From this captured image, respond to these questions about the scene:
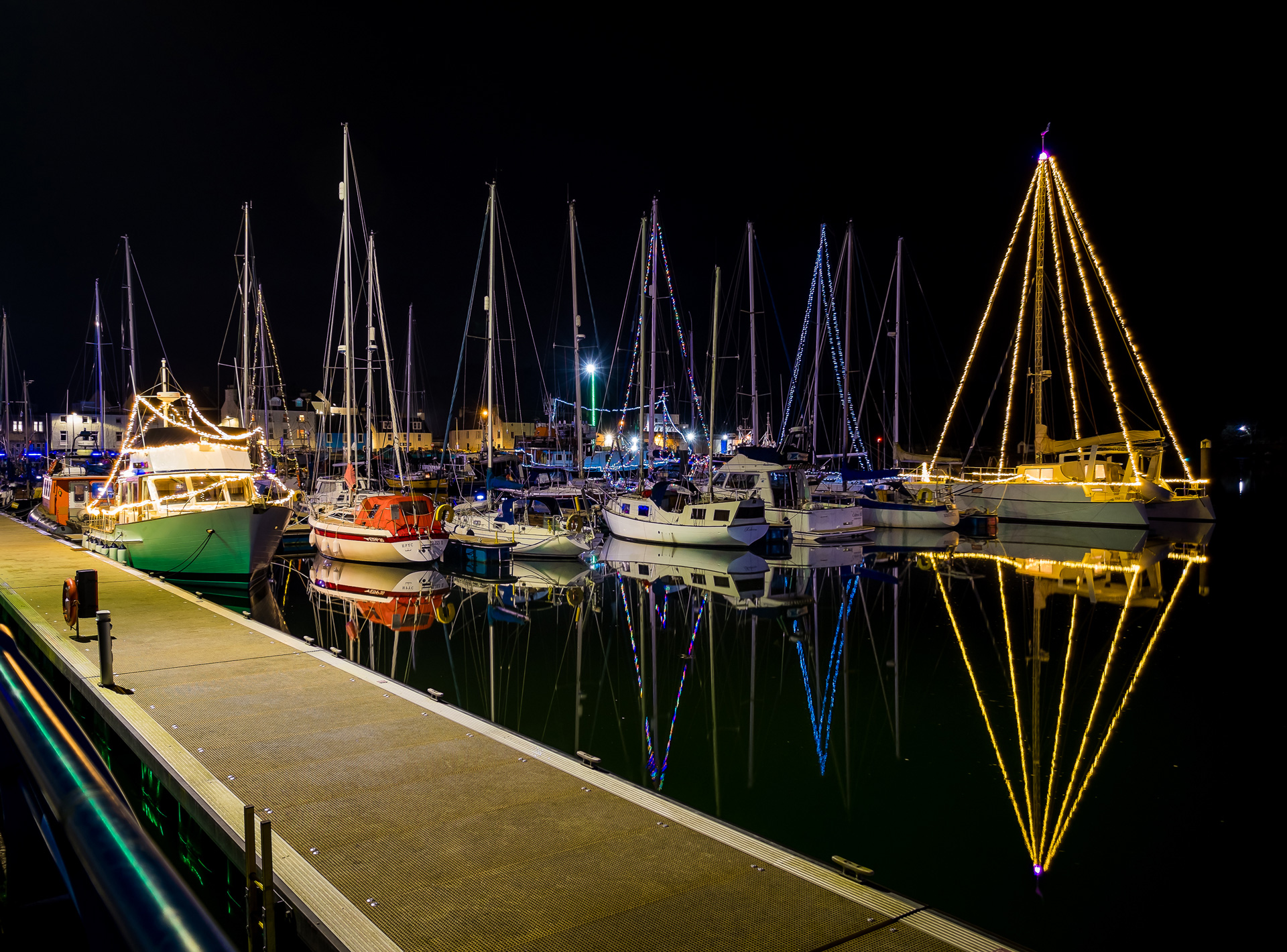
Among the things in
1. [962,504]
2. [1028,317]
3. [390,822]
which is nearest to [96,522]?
[390,822]

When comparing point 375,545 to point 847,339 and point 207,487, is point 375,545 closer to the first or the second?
point 207,487

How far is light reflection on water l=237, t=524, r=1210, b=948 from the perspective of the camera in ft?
25.1

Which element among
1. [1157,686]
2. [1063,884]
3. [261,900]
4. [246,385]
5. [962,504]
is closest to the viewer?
[261,900]

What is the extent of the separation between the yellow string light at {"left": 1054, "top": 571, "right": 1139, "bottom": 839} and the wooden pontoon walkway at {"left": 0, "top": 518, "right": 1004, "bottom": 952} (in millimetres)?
4398

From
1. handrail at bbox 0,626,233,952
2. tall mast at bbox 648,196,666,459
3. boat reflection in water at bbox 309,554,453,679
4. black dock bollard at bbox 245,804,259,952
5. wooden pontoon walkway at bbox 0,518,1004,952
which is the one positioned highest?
tall mast at bbox 648,196,666,459

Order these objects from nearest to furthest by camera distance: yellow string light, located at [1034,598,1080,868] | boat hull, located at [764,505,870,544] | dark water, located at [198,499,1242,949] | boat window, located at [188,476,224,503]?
dark water, located at [198,499,1242,949] → yellow string light, located at [1034,598,1080,868] → boat window, located at [188,476,224,503] → boat hull, located at [764,505,870,544]

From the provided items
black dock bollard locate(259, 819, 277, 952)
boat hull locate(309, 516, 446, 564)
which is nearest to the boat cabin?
boat hull locate(309, 516, 446, 564)

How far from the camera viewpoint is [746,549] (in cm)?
3353

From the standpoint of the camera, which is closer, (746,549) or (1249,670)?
(1249,670)

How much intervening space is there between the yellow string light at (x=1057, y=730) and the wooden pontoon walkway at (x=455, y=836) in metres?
3.79

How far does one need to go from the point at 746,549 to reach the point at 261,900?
1167 inches

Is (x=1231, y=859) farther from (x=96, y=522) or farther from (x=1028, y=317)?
(x=1028, y=317)

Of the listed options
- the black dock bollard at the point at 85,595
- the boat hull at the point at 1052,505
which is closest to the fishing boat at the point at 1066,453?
the boat hull at the point at 1052,505

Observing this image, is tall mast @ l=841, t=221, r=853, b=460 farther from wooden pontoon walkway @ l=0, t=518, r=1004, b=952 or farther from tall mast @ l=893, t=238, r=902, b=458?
wooden pontoon walkway @ l=0, t=518, r=1004, b=952
